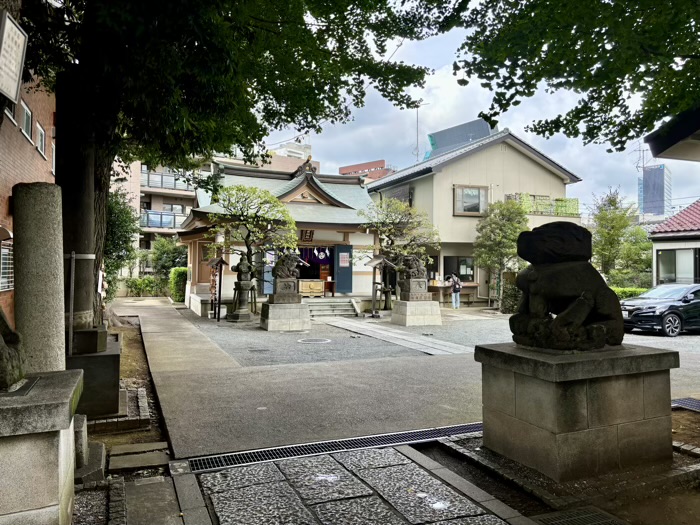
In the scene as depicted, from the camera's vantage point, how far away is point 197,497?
3598mm

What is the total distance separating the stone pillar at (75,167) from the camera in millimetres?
5555

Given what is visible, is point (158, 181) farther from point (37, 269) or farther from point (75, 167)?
point (37, 269)

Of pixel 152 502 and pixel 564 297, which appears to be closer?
pixel 152 502

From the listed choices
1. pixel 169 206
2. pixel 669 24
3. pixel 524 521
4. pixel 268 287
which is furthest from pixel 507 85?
pixel 169 206

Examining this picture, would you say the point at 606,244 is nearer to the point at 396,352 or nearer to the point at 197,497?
the point at 396,352

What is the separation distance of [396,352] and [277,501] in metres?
7.49

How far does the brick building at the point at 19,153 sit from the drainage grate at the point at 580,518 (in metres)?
7.45

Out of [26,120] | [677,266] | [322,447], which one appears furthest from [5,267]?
[677,266]

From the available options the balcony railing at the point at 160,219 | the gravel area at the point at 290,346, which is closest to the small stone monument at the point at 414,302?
the gravel area at the point at 290,346

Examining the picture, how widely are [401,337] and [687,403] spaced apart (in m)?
7.55

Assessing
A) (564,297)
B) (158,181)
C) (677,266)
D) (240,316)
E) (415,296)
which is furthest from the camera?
(158,181)

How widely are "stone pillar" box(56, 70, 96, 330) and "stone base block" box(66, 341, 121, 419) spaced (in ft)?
1.55

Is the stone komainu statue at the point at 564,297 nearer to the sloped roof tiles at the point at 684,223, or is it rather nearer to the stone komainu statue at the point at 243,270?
the stone komainu statue at the point at 243,270

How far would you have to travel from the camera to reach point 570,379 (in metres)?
3.81
